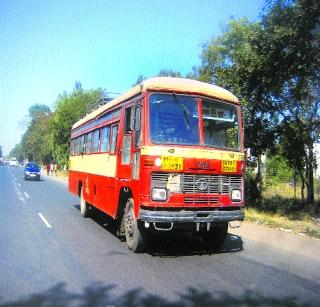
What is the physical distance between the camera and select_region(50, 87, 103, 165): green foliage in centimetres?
4559

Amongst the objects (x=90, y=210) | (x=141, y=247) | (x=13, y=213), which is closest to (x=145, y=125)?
(x=141, y=247)

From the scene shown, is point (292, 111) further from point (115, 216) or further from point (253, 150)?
point (115, 216)

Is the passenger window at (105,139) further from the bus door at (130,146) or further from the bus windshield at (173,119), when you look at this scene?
the bus windshield at (173,119)

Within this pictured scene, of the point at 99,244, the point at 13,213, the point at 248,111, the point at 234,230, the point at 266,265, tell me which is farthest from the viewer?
the point at 248,111

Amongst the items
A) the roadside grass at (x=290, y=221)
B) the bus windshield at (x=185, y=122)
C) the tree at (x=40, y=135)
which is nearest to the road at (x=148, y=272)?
the roadside grass at (x=290, y=221)

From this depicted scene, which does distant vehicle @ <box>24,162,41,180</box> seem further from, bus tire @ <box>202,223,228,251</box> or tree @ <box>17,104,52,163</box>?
bus tire @ <box>202,223,228,251</box>

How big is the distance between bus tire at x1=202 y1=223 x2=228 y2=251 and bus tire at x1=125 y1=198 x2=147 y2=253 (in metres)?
1.64

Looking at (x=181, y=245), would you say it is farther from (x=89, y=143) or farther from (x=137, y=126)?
(x=89, y=143)

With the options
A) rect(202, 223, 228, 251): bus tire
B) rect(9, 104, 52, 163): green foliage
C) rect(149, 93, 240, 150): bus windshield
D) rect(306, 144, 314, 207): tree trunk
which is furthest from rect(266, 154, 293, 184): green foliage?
rect(9, 104, 52, 163): green foliage

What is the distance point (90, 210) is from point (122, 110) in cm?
605

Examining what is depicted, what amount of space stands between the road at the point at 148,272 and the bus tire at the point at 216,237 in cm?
17

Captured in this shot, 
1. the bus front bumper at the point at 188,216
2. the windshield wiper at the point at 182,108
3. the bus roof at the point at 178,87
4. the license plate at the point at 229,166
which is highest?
the bus roof at the point at 178,87

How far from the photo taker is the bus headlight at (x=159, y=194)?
758cm

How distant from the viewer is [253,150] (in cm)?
1659
